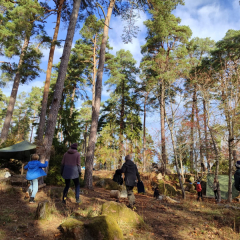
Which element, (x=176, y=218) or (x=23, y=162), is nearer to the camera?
(x=176, y=218)

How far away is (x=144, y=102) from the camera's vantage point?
23828 mm

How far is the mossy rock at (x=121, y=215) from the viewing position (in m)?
3.92

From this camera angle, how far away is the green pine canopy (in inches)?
396

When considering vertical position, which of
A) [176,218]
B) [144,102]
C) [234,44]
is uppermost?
[234,44]

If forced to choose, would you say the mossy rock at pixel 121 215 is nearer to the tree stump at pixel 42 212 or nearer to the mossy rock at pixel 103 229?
the mossy rock at pixel 103 229

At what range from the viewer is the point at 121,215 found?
4.04 metres

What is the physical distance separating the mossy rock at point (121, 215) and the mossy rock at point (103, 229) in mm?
999

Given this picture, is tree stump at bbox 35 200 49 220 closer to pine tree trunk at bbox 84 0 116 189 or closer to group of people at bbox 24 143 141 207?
group of people at bbox 24 143 141 207

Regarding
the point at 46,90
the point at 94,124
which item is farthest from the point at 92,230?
the point at 46,90

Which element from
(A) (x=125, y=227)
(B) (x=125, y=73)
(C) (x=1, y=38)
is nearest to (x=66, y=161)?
(A) (x=125, y=227)

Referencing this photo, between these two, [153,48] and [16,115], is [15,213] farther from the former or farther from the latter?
[16,115]

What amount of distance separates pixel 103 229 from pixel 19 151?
29.1ft

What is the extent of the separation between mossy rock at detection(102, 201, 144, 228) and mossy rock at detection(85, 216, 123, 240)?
3.28 ft

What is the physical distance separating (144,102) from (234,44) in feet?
36.8
